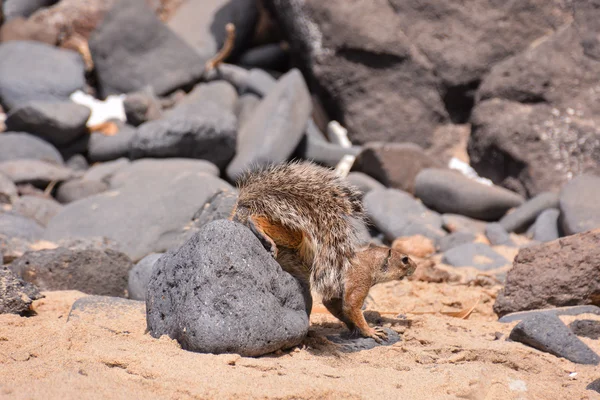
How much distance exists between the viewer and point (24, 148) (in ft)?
31.8

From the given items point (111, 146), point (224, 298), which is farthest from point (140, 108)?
point (224, 298)

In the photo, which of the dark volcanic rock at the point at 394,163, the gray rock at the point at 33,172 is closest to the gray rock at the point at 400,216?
the dark volcanic rock at the point at 394,163

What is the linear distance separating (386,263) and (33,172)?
6.00 meters

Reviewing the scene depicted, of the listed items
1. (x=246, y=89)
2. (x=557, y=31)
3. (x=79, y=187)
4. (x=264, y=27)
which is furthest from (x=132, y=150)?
(x=557, y=31)

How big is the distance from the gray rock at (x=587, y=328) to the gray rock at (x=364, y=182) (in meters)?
4.44

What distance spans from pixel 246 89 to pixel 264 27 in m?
1.86

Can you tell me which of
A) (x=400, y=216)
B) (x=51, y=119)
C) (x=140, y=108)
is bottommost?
(x=51, y=119)

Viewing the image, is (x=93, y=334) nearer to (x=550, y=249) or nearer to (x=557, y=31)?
(x=550, y=249)

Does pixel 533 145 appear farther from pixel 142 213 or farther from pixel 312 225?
pixel 312 225

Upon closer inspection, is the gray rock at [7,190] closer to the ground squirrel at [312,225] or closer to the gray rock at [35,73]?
the gray rock at [35,73]

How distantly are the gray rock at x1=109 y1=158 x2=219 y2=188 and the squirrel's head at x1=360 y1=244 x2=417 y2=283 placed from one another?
3913 millimetres

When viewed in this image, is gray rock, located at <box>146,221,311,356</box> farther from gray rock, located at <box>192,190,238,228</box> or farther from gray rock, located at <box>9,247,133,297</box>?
gray rock, located at <box>9,247,133,297</box>

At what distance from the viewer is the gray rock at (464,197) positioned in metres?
8.70

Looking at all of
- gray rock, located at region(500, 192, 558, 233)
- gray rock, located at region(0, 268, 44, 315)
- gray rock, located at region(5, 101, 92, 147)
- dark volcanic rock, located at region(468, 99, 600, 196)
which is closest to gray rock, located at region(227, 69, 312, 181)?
gray rock, located at region(5, 101, 92, 147)
